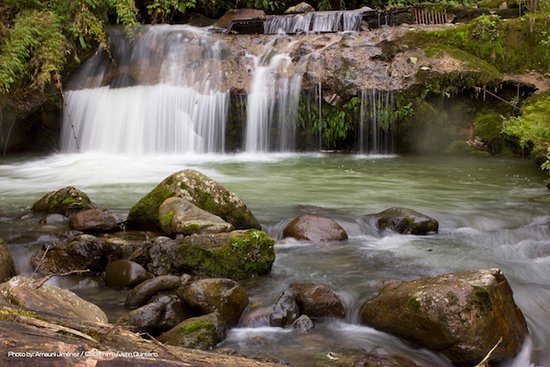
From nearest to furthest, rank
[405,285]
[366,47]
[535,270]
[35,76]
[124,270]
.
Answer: [405,285], [124,270], [535,270], [35,76], [366,47]

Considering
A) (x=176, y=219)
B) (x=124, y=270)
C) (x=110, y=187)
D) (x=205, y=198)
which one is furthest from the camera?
(x=110, y=187)

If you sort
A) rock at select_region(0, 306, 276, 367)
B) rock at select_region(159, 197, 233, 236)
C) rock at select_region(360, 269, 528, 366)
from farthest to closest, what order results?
rock at select_region(159, 197, 233, 236) → rock at select_region(360, 269, 528, 366) → rock at select_region(0, 306, 276, 367)

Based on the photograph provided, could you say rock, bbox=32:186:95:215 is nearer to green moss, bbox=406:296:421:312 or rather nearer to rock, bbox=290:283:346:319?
rock, bbox=290:283:346:319

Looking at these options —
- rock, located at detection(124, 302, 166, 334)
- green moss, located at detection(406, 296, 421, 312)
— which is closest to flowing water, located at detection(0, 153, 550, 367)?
green moss, located at detection(406, 296, 421, 312)

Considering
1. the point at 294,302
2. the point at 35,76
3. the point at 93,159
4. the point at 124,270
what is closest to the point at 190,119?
the point at 93,159

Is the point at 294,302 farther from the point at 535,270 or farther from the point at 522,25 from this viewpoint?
the point at 522,25

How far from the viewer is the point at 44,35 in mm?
13727

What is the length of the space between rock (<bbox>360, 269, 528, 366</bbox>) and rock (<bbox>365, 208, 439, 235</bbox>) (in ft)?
8.87

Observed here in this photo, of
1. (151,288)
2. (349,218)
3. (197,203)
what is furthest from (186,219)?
(349,218)

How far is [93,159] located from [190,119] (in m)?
2.55

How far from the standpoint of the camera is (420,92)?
13.8 m

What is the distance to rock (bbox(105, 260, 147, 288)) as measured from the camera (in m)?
5.65

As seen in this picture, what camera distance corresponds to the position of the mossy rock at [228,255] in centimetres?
582

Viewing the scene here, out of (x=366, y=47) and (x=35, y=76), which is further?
(x=366, y=47)
